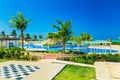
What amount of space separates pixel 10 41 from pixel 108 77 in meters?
26.5

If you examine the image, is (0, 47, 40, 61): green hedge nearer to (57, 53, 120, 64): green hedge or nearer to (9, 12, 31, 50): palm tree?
(57, 53, 120, 64): green hedge

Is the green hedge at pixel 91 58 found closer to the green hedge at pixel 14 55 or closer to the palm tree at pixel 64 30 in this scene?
the green hedge at pixel 14 55

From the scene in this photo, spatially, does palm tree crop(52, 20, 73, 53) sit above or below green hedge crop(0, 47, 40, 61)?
above

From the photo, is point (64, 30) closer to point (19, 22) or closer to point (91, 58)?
point (19, 22)

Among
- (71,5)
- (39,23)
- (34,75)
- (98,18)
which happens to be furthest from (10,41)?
(39,23)

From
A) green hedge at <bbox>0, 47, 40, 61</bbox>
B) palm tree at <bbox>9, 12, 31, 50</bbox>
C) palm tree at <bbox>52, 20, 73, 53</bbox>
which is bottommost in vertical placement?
green hedge at <bbox>0, 47, 40, 61</bbox>

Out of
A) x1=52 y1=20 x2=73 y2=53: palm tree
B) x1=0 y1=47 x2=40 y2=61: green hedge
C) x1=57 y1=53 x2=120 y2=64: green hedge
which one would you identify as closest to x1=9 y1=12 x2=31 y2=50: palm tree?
x1=52 y1=20 x2=73 y2=53: palm tree

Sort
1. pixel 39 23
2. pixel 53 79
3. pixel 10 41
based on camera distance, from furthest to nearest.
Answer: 1. pixel 39 23
2. pixel 10 41
3. pixel 53 79

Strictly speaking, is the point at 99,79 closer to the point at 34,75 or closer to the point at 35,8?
the point at 34,75

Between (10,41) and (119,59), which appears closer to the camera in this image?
(119,59)

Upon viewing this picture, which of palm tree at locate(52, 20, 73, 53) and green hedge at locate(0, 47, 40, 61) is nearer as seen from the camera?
green hedge at locate(0, 47, 40, 61)

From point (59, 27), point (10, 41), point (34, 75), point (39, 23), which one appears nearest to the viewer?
point (34, 75)

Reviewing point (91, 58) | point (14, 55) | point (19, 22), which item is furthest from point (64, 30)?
point (14, 55)

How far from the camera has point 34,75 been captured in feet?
33.4
